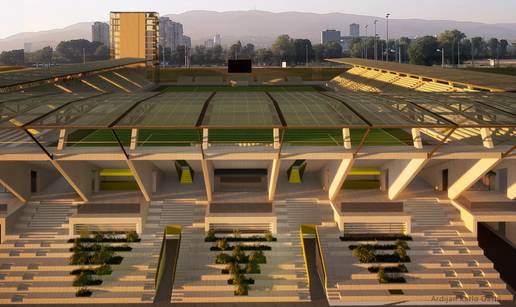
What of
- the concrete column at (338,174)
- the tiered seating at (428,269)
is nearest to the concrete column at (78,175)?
the tiered seating at (428,269)

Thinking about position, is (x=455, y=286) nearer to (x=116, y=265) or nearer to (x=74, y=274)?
(x=116, y=265)

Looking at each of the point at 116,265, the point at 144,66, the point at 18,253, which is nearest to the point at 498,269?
the point at 116,265

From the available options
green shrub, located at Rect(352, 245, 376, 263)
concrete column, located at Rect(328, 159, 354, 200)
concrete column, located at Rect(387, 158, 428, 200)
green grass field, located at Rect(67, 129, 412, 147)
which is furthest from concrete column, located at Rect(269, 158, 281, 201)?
concrete column, located at Rect(387, 158, 428, 200)

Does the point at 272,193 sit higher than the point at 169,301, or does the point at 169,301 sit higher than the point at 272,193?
the point at 272,193

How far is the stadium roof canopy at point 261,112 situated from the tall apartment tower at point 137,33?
85.9 metres

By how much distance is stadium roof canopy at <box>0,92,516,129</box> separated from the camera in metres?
25.2

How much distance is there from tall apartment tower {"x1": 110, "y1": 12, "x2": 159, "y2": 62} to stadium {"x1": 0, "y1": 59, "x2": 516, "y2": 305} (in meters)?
84.6

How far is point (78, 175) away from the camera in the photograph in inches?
1157

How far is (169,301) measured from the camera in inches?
991

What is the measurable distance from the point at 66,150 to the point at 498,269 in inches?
1019

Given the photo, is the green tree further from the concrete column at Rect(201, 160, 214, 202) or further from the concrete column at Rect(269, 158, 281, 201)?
the concrete column at Rect(269, 158, 281, 201)

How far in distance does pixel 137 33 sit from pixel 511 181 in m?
101

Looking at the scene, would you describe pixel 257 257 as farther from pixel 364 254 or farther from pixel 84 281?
pixel 84 281

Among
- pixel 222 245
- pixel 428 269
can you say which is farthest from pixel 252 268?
pixel 428 269
